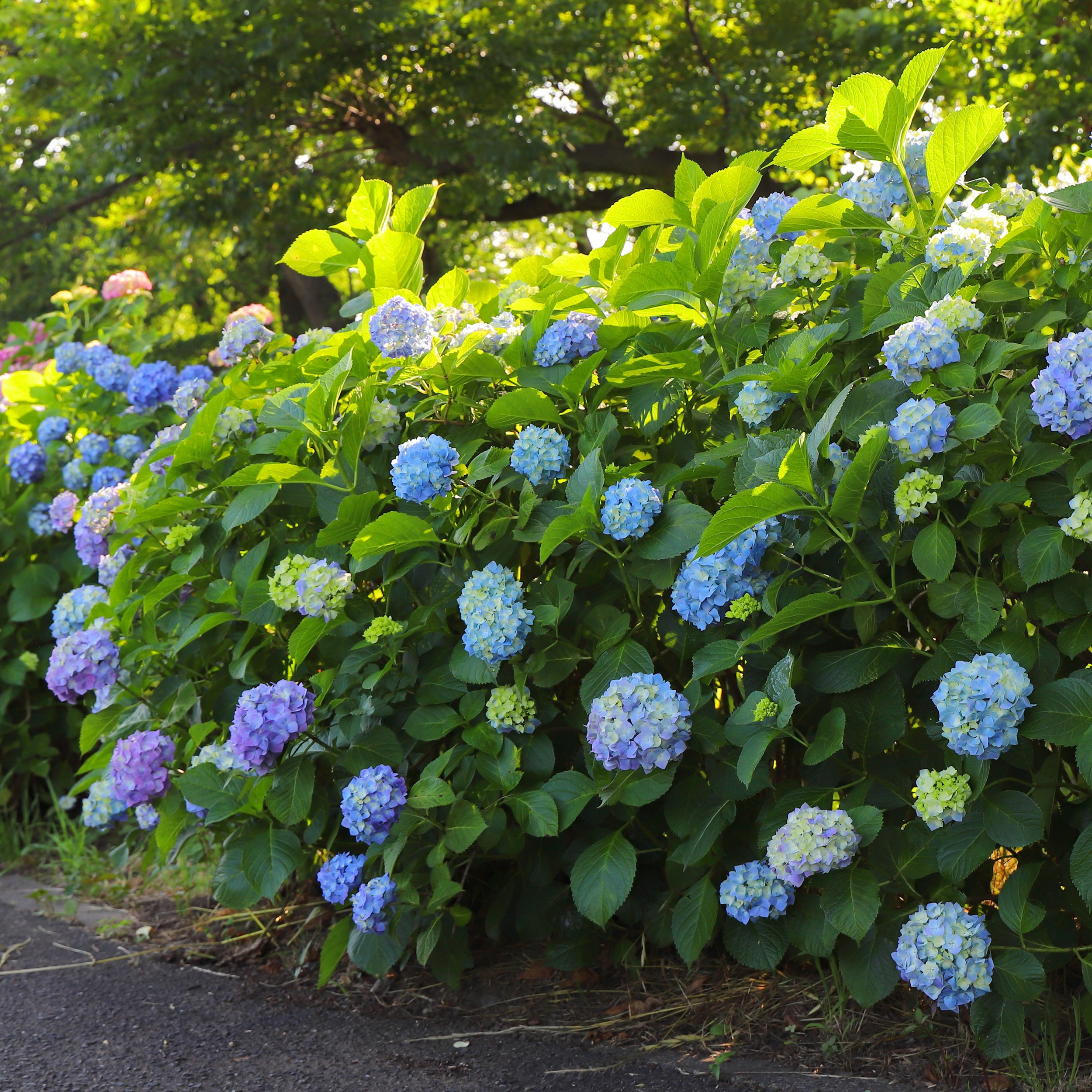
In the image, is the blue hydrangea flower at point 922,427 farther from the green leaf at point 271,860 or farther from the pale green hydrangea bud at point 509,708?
the green leaf at point 271,860

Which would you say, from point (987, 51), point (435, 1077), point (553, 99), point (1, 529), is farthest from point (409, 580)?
point (553, 99)

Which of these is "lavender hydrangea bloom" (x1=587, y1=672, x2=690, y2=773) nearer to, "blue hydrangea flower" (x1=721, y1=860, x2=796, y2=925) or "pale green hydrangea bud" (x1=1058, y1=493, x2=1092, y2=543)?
"blue hydrangea flower" (x1=721, y1=860, x2=796, y2=925)

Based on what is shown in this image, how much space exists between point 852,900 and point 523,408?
1041 mm

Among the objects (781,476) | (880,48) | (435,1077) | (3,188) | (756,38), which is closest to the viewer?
(781,476)

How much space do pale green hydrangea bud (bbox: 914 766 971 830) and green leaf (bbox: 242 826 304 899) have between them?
1.23 meters

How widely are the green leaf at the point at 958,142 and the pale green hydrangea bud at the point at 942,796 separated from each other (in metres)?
1.02

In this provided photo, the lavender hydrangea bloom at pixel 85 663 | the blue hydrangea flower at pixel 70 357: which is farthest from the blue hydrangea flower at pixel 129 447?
the lavender hydrangea bloom at pixel 85 663

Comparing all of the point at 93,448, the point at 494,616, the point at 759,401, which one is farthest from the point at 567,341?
the point at 93,448

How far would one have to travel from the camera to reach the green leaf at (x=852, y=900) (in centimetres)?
182

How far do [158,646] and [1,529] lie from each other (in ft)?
5.11

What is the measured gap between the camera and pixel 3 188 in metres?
12.3

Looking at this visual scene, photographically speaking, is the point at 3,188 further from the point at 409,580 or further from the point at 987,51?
the point at 409,580

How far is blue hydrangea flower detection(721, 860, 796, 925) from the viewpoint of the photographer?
1.94 meters

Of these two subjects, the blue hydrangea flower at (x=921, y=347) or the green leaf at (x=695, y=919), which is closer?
the blue hydrangea flower at (x=921, y=347)
